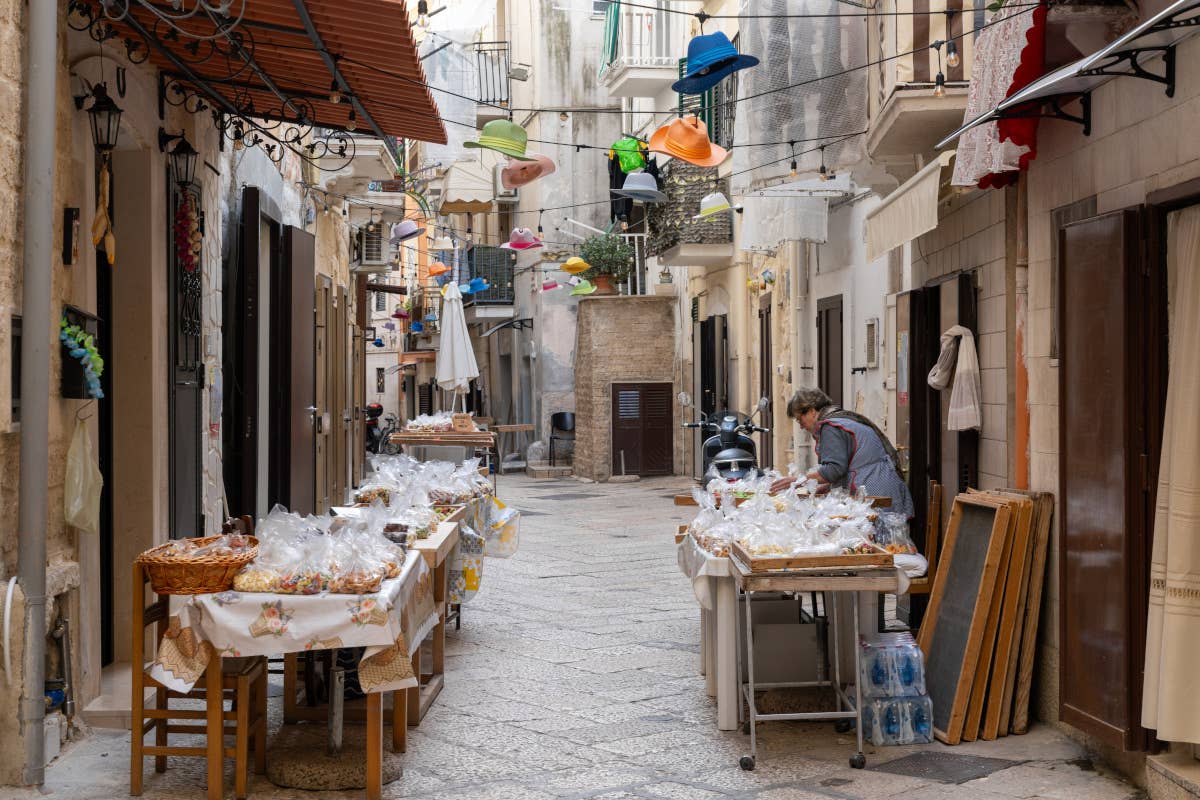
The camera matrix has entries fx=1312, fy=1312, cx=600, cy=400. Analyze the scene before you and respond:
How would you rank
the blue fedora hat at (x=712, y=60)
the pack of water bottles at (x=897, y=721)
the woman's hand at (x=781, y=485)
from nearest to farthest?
1. the pack of water bottles at (x=897, y=721)
2. the woman's hand at (x=781, y=485)
3. the blue fedora hat at (x=712, y=60)

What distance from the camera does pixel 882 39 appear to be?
355 inches

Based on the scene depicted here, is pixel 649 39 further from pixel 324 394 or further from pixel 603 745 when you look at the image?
pixel 603 745

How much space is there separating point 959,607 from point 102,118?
460cm

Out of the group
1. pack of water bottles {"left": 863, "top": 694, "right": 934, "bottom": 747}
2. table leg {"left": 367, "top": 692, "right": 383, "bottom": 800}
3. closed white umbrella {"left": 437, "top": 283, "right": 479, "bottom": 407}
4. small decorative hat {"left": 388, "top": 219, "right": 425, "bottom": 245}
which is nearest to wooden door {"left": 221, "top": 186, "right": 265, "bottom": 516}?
table leg {"left": 367, "top": 692, "right": 383, "bottom": 800}

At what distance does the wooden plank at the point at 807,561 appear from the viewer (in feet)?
18.1

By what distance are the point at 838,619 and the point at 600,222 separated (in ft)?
76.3

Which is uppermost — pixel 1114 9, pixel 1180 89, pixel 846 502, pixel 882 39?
pixel 882 39

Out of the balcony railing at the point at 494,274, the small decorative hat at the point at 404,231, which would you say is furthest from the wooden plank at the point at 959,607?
the balcony railing at the point at 494,274

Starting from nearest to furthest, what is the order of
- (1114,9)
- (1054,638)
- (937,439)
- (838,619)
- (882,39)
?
(1114,9) < (1054,638) < (838,619) < (937,439) < (882,39)

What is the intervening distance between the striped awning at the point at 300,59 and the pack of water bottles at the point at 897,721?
3.73m

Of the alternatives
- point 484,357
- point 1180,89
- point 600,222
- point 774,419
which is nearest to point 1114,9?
point 1180,89

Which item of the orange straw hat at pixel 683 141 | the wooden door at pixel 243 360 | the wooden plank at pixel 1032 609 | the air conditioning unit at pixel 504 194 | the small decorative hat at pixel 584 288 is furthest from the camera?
the air conditioning unit at pixel 504 194

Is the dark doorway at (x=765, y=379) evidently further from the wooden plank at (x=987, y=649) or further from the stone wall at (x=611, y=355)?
the wooden plank at (x=987, y=649)

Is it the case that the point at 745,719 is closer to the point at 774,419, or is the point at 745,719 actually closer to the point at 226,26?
the point at 226,26
